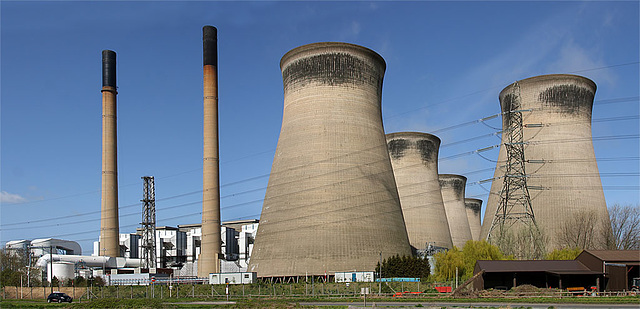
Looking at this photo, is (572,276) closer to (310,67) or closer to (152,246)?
(310,67)

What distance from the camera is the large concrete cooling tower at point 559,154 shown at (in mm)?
34438

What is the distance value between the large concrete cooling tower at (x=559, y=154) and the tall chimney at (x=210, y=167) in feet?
Answer: 56.5

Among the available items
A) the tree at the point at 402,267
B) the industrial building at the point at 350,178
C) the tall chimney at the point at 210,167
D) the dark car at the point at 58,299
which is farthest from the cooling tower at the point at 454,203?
the dark car at the point at 58,299

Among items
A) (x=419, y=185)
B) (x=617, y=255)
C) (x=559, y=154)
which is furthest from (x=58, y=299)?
(x=559, y=154)

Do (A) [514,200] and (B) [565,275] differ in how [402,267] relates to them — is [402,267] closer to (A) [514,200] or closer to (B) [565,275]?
(B) [565,275]

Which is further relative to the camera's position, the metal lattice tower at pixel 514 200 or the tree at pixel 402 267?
the metal lattice tower at pixel 514 200

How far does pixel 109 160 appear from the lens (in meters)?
42.0

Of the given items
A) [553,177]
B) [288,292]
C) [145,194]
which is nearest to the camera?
[288,292]

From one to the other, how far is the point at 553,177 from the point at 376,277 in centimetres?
1357

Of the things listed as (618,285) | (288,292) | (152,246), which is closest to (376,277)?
Answer: (288,292)

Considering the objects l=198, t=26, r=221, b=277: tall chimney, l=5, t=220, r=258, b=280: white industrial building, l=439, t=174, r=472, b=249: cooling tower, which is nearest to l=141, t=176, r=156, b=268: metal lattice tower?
l=5, t=220, r=258, b=280: white industrial building

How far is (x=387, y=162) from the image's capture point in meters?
31.0

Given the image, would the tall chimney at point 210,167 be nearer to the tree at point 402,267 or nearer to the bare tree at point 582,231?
the tree at point 402,267

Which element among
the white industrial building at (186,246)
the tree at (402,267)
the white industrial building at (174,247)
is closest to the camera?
the tree at (402,267)
